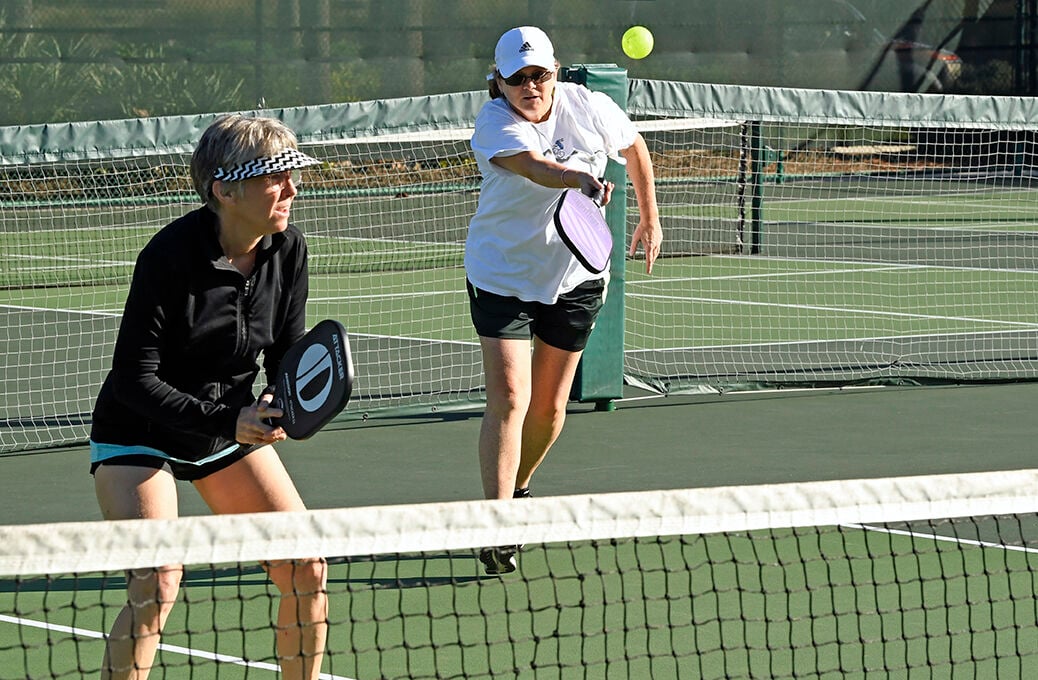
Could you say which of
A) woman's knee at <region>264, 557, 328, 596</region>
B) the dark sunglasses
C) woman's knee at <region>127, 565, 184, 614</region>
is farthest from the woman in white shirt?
woman's knee at <region>127, 565, 184, 614</region>

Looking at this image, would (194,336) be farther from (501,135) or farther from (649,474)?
(649,474)

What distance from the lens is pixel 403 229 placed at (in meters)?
18.7

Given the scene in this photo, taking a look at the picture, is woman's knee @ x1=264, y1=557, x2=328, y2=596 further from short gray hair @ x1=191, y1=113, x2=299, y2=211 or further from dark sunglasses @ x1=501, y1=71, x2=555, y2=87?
dark sunglasses @ x1=501, y1=71, x2=555, y2=87

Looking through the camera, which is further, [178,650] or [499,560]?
[499,560]

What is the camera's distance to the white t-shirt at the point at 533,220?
18.7 feet

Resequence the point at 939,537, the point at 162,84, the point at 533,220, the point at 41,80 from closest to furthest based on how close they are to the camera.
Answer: the point at 533,220 < the point at 939,537 < the point at 41,80 < the point at 162,84

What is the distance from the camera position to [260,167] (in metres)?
3.77

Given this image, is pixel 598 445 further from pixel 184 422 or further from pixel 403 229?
pixel 403 229

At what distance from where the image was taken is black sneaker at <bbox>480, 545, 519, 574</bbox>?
5.64 m

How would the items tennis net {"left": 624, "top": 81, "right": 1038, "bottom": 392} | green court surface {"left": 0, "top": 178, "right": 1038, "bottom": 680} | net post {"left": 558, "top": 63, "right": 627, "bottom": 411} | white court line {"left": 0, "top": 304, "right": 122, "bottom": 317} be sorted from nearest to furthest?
green court surface {"left": 0, "top": 178, "right": 1038, "bottom": 680}
net post {"left": 558, "top": 63, "right": 627, "bottom": 411}
tennis net {"left": 624, "top": 81, "right": 1038, "bottom": 392}
white court line {"left": 0, "top": 304, "right": 122, "bottom": 317}

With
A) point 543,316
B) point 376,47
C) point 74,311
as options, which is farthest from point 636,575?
point 376,47

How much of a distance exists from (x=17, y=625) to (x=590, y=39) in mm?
17743

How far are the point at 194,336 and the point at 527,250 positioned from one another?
6.74 ft

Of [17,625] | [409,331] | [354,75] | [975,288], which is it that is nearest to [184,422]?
[17,625]
